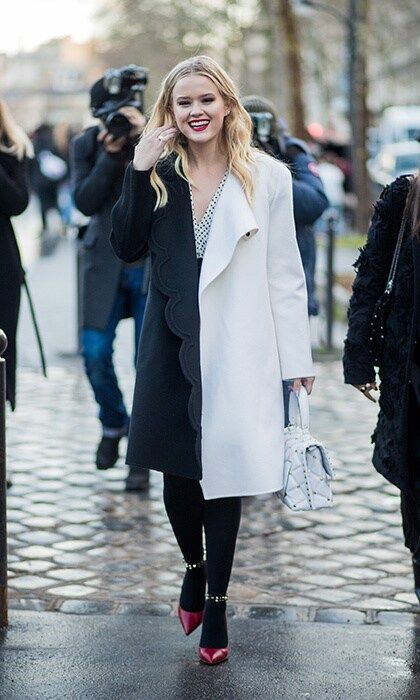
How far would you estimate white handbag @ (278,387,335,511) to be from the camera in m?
4.26

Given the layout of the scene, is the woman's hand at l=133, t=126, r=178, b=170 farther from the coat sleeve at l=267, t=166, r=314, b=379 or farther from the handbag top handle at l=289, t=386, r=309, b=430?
the handbag top handle at l=289, t=386, r=309, b=430

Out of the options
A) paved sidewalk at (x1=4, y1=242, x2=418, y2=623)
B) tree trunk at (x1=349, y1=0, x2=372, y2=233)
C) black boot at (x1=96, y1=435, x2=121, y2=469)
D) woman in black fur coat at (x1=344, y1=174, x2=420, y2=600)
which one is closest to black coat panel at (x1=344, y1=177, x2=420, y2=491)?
woman in black fur coat at (x1=344, y1=174, x2=420, y2=600)

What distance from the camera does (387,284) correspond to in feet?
15.2

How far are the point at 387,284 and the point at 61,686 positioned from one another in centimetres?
169

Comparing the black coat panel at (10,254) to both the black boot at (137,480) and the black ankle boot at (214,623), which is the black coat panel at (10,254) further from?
the black ankle boot at (214,623)

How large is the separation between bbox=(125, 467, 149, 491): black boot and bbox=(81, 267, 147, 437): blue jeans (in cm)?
24

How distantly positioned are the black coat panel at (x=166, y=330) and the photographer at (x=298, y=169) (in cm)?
183

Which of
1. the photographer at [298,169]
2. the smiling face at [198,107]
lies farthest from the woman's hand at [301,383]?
the photographer at [298,169]

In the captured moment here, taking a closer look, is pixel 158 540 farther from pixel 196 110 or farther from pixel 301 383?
pixel 196 110

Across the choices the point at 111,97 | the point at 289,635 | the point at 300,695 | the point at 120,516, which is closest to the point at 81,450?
the point at 120,516

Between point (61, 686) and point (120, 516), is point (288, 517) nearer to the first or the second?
point (120, 516)

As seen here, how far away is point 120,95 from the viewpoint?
6.50 m

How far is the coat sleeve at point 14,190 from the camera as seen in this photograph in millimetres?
6230

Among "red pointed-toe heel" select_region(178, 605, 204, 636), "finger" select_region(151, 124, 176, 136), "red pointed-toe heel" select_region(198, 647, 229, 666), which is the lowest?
"red pointed-toe heel" select_region(198, 647, 229, 666)
